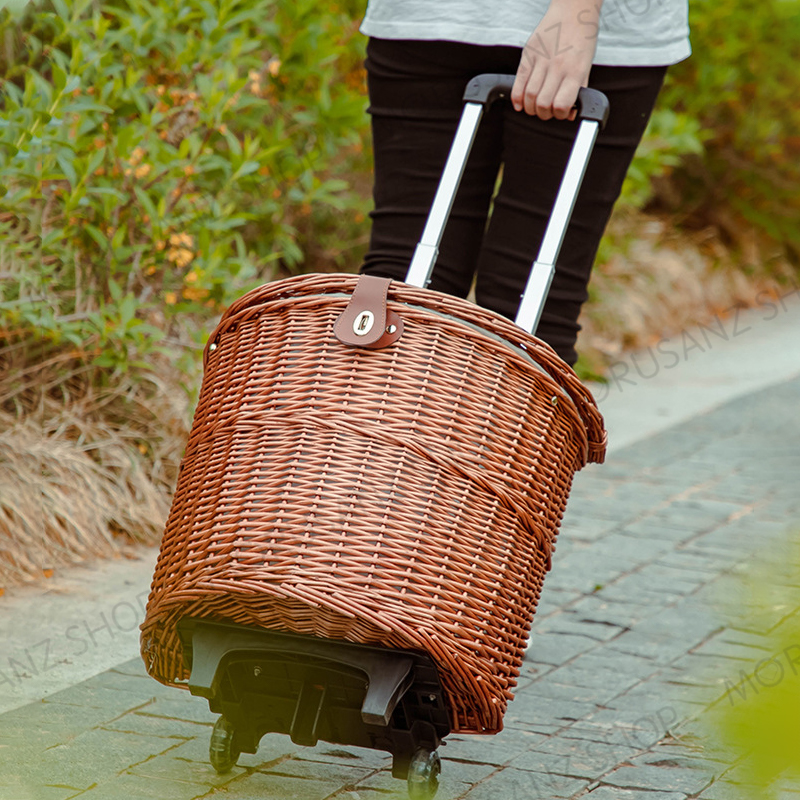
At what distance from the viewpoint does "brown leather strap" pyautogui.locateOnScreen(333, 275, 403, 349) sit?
1.62 meters

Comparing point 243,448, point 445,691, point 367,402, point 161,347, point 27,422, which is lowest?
point 27,422

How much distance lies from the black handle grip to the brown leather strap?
44 cm

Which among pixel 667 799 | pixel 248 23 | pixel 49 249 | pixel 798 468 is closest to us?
pixel 667 799

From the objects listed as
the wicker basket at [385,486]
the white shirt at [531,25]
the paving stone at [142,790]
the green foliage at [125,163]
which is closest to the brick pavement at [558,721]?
the paving stone at [142,790]

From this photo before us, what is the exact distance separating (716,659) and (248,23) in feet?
8.19

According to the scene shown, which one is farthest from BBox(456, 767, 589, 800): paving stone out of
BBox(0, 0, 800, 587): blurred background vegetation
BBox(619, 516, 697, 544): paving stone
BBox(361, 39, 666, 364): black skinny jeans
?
BBox(619, 516, 697, 544): paving stone

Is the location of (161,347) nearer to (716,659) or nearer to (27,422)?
(27,422)

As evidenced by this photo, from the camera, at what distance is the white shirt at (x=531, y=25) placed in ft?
6.37

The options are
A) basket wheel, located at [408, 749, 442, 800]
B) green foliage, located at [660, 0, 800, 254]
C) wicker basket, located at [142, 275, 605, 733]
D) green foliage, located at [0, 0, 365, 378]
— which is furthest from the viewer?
green foliage, located at [660, 0, 800, 254]

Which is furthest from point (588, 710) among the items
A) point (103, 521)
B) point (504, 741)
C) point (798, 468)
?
point (798, 468)

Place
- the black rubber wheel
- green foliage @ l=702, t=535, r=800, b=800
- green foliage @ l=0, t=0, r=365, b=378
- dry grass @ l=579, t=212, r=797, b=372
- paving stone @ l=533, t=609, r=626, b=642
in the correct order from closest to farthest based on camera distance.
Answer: green foliage @ l=702, t=535, r=800, b=800 → the black rubber wheel → paving stone @ l=533, t=609, r=626, b=642 → green foliage @ l=0, t=0, r=365, b=378 → dry grass @ l=579, t=212, r=797, b=372

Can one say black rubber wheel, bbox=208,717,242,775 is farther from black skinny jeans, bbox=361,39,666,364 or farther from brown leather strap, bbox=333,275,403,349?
black skinny jeans, bbox=361,39,666,364

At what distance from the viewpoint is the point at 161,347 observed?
123 inches

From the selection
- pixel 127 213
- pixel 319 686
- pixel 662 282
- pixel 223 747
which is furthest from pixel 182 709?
pixel 662 282
